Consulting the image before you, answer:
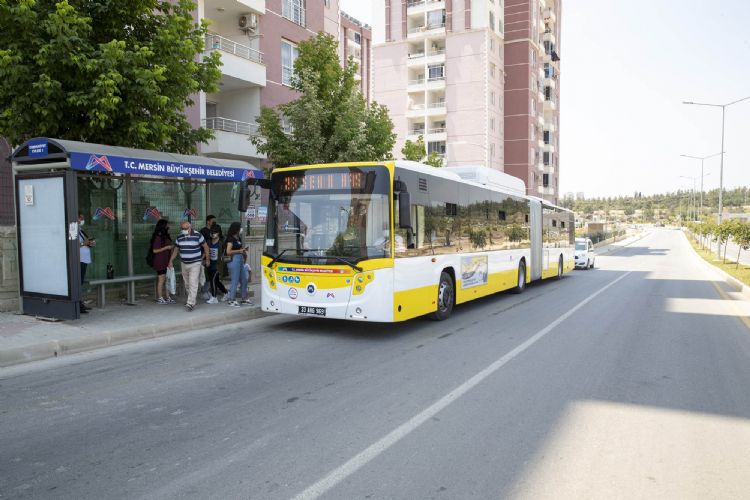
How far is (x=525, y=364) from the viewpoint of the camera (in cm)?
766

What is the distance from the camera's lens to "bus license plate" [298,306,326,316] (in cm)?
962

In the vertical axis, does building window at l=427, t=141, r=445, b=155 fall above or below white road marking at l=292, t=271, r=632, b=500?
above

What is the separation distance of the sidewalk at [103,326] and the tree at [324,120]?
7.12 meters

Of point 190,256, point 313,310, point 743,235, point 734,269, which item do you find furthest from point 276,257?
point 743,235

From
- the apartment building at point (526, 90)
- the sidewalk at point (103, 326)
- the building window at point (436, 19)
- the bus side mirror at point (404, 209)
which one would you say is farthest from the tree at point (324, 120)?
the apartment building at point (526, 90)

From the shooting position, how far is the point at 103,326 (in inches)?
378

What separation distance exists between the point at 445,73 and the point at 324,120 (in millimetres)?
39559

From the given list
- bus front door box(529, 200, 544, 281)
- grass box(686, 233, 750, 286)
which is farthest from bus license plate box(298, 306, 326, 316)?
grass box(686, 233, 750, 286)

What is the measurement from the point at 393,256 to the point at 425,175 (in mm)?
2180

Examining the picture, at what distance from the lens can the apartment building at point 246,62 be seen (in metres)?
22.5

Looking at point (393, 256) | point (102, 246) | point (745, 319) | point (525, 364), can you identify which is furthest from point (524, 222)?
point (102, 246)

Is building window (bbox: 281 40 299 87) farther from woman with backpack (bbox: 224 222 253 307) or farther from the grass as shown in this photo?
the grass

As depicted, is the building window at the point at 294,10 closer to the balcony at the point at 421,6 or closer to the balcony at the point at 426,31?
the balcony at the point at 426,31

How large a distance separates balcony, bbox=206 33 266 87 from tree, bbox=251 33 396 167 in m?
3.57
